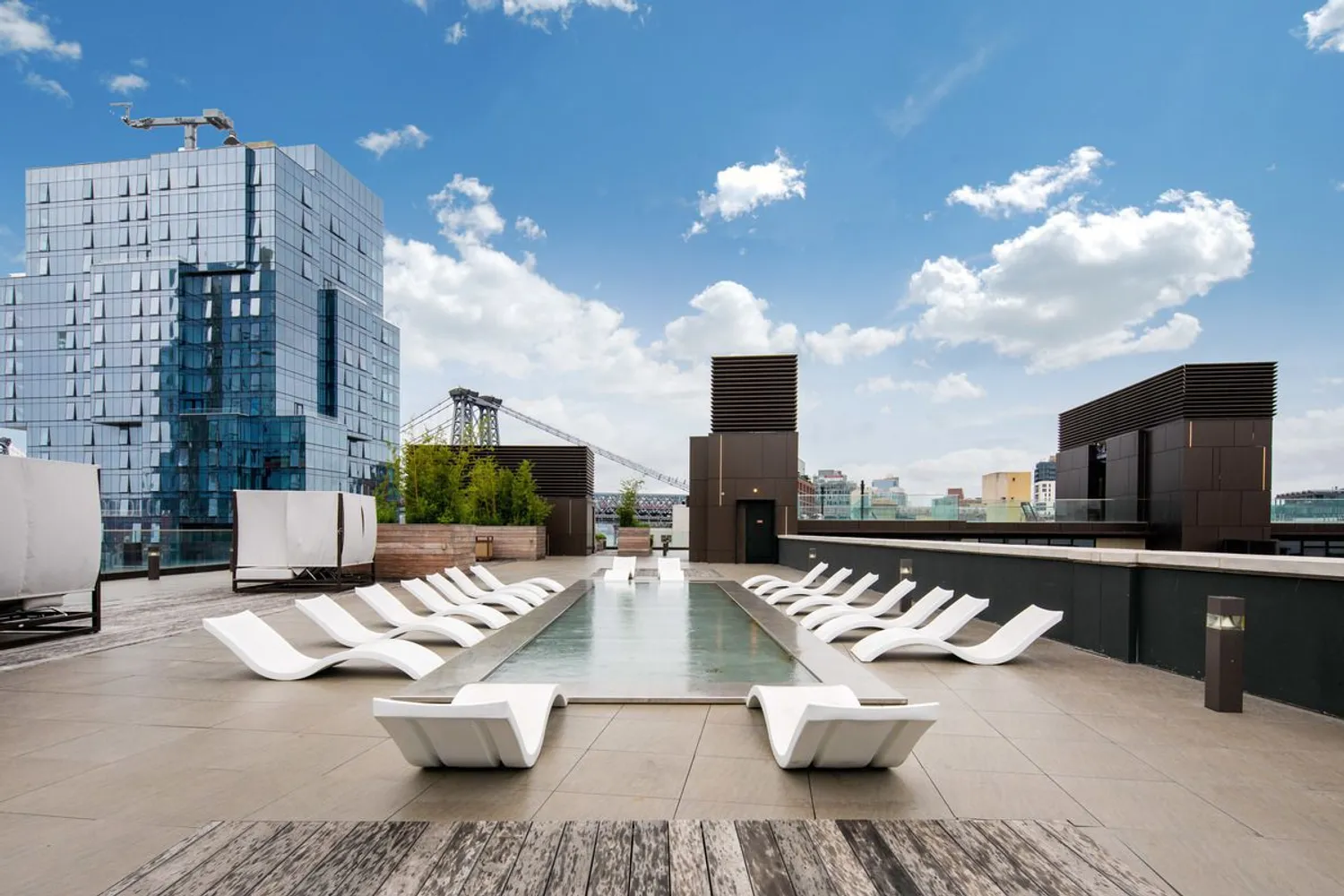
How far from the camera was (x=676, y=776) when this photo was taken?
389cm

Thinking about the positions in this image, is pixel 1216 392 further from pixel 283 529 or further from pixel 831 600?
pixel 283 529

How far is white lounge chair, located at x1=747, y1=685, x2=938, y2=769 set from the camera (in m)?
3.56

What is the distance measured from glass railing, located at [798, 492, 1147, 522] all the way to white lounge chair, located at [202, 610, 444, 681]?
1929cm

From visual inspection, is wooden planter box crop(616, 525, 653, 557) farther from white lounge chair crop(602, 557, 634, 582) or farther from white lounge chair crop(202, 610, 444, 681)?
white lounge chair crop(202, 610, 444, 681)

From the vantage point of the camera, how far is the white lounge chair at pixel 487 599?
1047 cm

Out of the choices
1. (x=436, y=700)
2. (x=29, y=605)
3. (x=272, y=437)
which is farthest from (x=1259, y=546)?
(x=272, y=437)

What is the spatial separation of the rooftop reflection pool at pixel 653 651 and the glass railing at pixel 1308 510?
73.4ft

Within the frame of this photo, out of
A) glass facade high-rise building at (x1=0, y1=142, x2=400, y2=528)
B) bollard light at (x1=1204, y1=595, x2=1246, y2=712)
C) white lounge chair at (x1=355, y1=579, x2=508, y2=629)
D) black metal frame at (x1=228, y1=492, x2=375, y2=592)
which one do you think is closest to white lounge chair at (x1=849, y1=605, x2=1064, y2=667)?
bollard light at (x1=1204, y1=595, x2=1246, y2=712)

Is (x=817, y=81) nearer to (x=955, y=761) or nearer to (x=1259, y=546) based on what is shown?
(x=955, y=761)

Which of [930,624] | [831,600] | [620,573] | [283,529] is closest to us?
[930,624]

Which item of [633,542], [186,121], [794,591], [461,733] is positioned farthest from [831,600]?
[186,121]

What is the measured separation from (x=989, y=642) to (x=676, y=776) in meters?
4.59

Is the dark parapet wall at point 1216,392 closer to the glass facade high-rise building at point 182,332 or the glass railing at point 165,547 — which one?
the glass railing at point 165,547

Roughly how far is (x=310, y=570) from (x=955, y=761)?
491 inches
